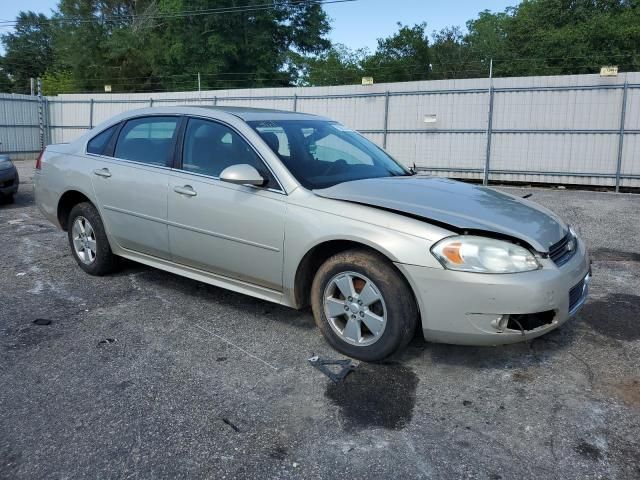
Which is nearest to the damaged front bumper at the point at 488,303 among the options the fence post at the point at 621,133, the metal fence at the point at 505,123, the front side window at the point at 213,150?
the front side window at the point at 213,150

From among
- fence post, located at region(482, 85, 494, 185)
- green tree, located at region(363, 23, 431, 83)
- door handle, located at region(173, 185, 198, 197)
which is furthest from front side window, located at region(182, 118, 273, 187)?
green tree, located at region(363, 23, 431, 83)

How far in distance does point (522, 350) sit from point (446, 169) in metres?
11.0

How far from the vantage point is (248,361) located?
11.6 ft

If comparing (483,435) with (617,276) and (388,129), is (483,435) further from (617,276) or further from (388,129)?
(388,129)

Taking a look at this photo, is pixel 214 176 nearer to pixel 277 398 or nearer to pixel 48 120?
pixel 277 398

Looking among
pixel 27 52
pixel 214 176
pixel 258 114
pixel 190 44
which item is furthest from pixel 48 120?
pixel 27 52

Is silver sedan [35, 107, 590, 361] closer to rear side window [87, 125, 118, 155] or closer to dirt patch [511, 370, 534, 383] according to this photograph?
rear side window [87, 125, 118, 155]

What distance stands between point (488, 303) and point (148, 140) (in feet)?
10.1

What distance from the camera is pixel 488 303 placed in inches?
121

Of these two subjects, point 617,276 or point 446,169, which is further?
point 446,169

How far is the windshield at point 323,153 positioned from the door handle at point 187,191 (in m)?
0.65

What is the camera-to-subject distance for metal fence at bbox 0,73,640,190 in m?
12.5

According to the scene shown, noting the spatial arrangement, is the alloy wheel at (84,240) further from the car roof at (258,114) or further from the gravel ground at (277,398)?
the car roof at (258,114)

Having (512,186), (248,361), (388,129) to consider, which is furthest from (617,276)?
(388,129)
